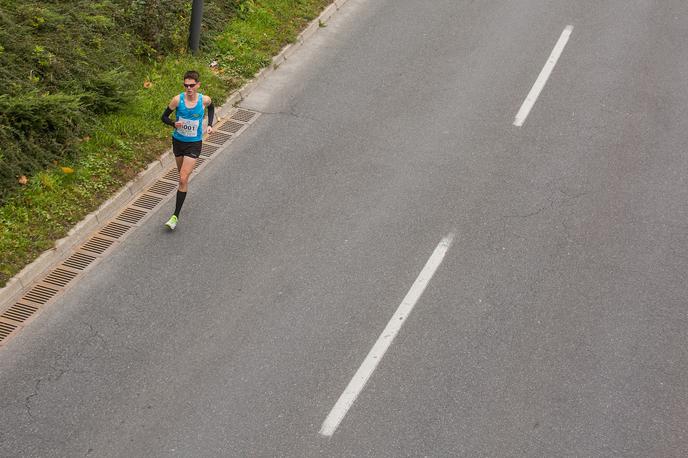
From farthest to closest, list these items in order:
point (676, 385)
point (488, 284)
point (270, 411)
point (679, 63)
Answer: point (679, 63), point (488, 284), point (676, 385), point (270, 411)

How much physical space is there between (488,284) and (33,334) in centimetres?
496

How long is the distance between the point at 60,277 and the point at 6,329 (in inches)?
38.9

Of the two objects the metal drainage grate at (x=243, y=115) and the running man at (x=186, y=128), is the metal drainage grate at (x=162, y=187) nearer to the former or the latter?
the running man at (x=186, y=128)

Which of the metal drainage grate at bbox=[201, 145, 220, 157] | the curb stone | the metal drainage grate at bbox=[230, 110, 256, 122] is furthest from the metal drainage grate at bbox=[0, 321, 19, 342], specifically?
the metal drainage grate at bbox=[230, 110, 256, 122]

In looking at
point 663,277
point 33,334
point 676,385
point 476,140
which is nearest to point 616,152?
point 476,140

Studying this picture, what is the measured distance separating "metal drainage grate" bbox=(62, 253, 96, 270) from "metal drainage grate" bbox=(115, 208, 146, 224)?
0.82 metres

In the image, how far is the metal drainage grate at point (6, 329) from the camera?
963cm

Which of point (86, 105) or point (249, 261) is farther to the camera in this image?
point (86, 105)

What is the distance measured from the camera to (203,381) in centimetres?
911

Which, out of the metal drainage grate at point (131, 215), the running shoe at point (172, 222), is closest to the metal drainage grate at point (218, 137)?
the metal drainage grate at point (131, 215)

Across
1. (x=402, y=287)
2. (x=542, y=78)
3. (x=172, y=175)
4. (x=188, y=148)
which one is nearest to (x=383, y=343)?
(x=402, y=287)

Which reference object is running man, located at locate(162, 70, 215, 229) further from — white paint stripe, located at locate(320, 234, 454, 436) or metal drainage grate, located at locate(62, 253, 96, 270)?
white paint stripe, located at locate(320, 234, 454, 436)

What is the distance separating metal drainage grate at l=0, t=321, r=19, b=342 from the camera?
31.6 feet

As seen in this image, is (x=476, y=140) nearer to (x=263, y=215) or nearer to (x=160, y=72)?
(x=263, y=215)
